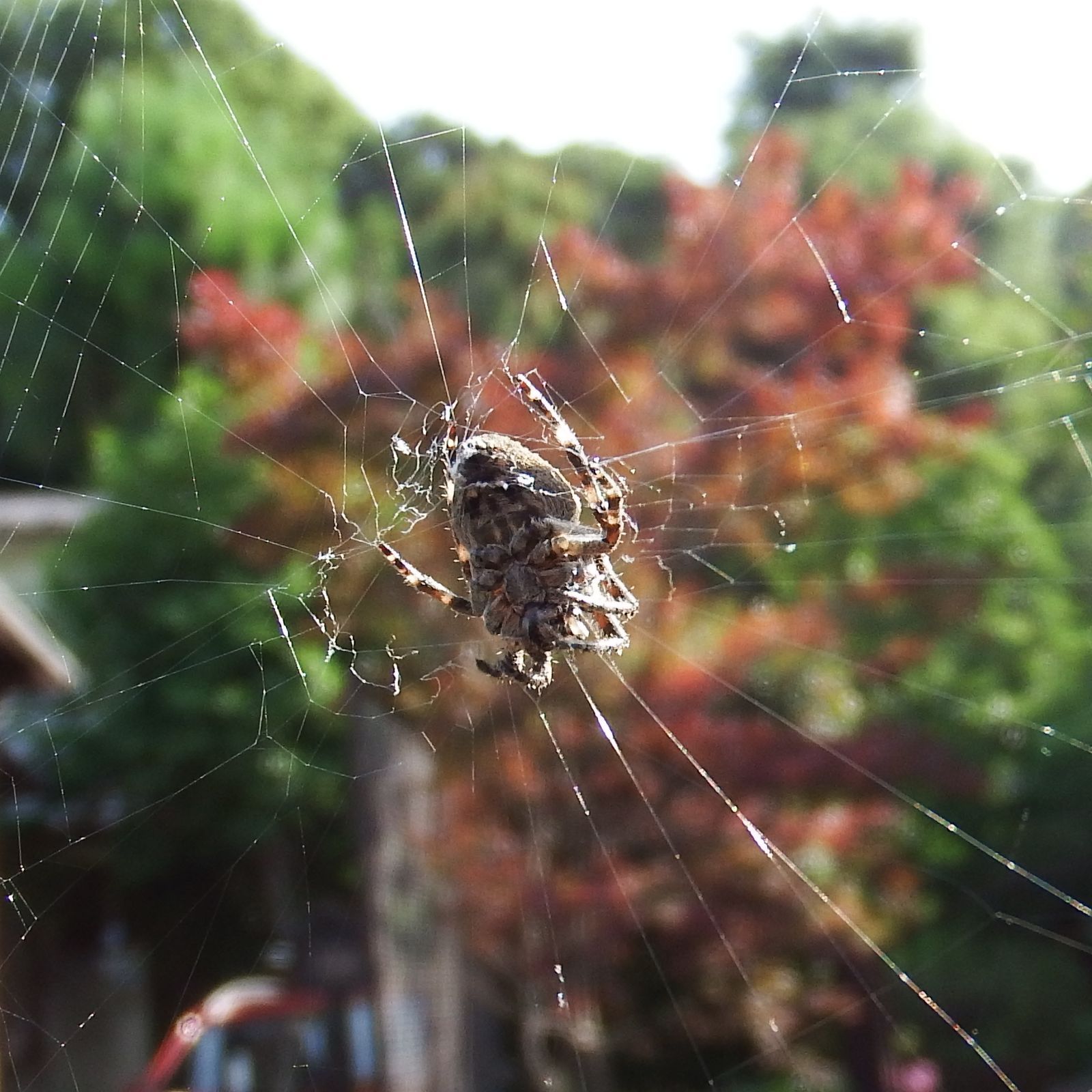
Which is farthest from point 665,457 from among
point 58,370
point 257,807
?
Result: point 58,370

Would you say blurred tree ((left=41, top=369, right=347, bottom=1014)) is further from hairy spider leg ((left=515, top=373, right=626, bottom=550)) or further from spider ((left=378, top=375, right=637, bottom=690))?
hairy spider leg ((left=515, top=373, right=626, bottom=550))

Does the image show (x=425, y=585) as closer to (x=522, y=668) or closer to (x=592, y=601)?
(x=522, y=668)

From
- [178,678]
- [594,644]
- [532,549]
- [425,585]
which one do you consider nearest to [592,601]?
[594,644]

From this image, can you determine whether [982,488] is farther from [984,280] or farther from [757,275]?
[984,280]

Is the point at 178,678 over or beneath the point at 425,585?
beneath

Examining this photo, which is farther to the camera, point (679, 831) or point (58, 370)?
point (58, 370)

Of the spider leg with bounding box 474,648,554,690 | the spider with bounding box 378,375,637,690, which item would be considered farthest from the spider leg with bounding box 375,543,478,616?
the spider leg with bounding box 474,648,554,690

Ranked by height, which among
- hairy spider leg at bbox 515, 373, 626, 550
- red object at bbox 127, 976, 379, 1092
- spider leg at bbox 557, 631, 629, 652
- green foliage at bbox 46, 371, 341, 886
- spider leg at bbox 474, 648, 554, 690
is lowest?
red object at bbox 127, 976, 379, 1092
